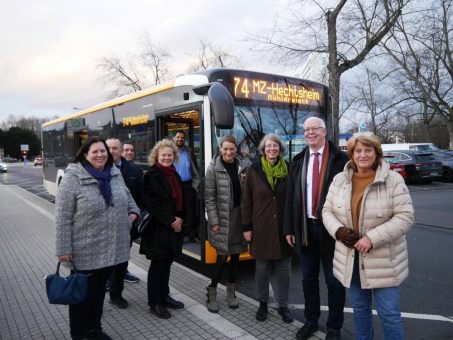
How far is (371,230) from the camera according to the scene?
2744 millimetres

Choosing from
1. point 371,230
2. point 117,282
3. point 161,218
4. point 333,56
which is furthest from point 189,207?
point 333,56

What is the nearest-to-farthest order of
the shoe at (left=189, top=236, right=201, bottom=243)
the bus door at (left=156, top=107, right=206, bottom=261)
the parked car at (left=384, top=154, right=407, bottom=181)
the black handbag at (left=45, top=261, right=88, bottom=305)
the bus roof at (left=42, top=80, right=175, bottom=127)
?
the black handbag at (left=45, top=261, right=88, bottom=305), the bus door at (left=156, top=107, right=206, bottom=261), the shoe at (left=189, top=236, right=201, bottom=243), the bus roof at (left=42, top=80, right=175, bottom=127), the parked car at (left=384, top=154, right=407, bottom=181)

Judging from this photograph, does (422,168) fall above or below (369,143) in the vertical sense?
below

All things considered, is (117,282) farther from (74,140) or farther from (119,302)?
(74,140)

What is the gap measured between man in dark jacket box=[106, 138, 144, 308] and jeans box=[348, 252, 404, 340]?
2455mm

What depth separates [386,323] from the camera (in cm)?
282

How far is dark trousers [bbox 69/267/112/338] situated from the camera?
3.36m

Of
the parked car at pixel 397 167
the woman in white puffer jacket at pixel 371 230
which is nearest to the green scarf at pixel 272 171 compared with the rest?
the woman in white puffer jacket at pixel 371 230

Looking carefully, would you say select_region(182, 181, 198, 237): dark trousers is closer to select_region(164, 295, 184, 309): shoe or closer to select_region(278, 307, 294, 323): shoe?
select_region(164, 295, 184, 309): shoe

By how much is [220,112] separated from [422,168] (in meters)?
17.7

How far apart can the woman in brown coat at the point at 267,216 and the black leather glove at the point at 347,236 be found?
974mm

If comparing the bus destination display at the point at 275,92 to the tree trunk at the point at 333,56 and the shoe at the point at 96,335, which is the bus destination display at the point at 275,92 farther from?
the tree trunk at the point at 333,56

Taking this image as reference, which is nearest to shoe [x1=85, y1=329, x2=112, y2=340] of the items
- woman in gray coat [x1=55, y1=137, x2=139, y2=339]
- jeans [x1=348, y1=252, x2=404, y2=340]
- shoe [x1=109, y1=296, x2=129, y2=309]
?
woman in gray coat [x1=55, y1=137, x2=139, y2=339]

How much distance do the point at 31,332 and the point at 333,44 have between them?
50.4ft
